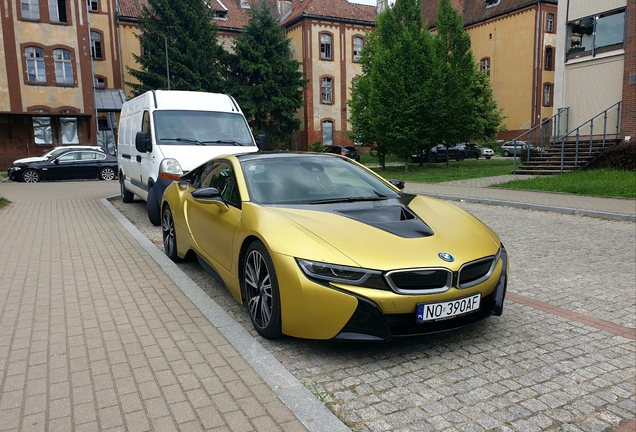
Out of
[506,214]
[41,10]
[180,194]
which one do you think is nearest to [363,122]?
[506,214]

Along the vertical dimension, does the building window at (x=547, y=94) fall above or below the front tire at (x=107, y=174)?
above

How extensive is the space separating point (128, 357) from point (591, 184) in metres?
14.8

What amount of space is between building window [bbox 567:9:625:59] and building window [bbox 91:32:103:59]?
3168cm

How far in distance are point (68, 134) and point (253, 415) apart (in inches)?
1343

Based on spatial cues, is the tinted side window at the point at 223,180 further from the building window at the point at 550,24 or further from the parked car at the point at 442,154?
the building window at the point at 550,24

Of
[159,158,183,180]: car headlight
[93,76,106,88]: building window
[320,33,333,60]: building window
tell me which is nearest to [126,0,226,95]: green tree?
[93,76,106,88]: building window

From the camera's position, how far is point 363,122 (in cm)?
2902

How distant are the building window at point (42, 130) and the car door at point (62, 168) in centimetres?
1042

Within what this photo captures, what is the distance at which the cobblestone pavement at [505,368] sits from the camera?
9.72ft

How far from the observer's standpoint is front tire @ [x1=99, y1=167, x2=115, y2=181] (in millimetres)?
23728

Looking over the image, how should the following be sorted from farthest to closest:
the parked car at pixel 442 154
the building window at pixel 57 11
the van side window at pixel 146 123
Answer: the parked car at pixel 442 154
the building window at pixel 57 11
the van side window at pixel 146 123

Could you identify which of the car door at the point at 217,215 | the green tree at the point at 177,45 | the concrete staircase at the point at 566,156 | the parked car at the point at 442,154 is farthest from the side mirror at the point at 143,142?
the parked car at the point at 442,154

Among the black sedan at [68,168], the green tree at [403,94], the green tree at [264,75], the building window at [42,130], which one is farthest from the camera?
the green tree at [264,75]

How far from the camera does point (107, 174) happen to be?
23906 millimetres
